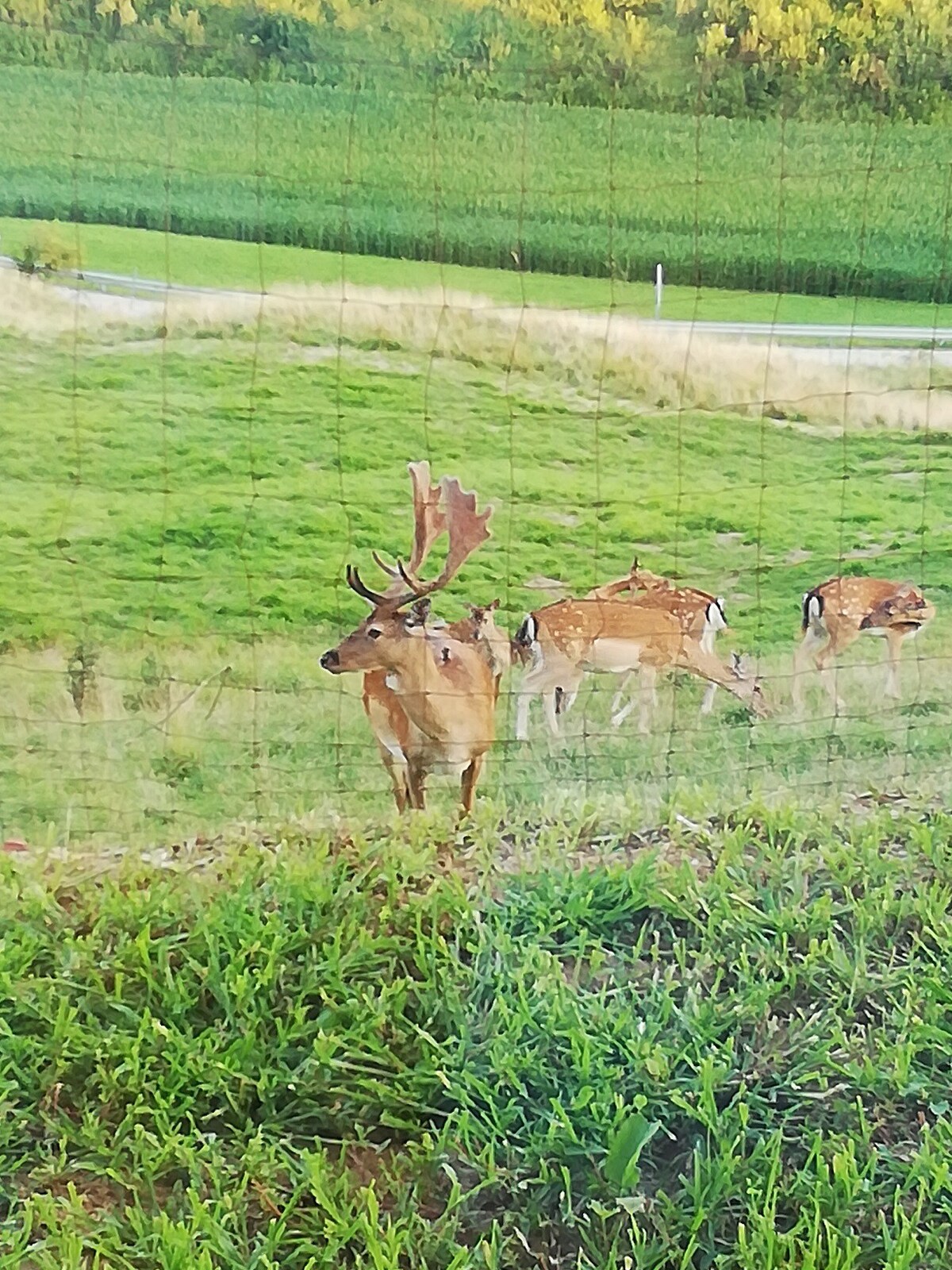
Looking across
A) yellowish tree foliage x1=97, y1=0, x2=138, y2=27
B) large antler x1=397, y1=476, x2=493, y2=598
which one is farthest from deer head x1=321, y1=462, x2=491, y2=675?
yellowish tree foliage x1=97, y1=0, x2=138, y2=27

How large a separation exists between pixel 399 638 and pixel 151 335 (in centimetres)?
Result: 33

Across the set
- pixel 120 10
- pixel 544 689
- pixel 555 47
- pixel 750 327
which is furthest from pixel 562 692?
pixel 120 10

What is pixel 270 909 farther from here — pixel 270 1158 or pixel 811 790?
pixel 811 790

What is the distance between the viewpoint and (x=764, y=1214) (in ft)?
3.01

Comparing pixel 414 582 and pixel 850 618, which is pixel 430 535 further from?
pixel 850 618

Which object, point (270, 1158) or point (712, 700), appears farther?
point (712, 700)

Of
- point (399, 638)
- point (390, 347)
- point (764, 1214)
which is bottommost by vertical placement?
point (764, 1214)

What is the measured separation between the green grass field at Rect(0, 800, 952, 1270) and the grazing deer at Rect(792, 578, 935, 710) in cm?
16

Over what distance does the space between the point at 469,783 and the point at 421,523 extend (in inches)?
9.4

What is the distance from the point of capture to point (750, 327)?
1.01m

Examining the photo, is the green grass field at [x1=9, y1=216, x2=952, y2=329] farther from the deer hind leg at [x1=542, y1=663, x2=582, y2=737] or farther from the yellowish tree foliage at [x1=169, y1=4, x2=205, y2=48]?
the deer hind leg at [x1=542, y1=663, x2=582, y2=737]

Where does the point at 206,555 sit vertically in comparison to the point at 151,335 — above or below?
below

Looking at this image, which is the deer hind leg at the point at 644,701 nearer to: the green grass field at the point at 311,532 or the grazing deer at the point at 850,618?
the green grass field at the point at 311,532

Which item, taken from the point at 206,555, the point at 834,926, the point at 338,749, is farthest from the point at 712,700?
the point at 206,555
